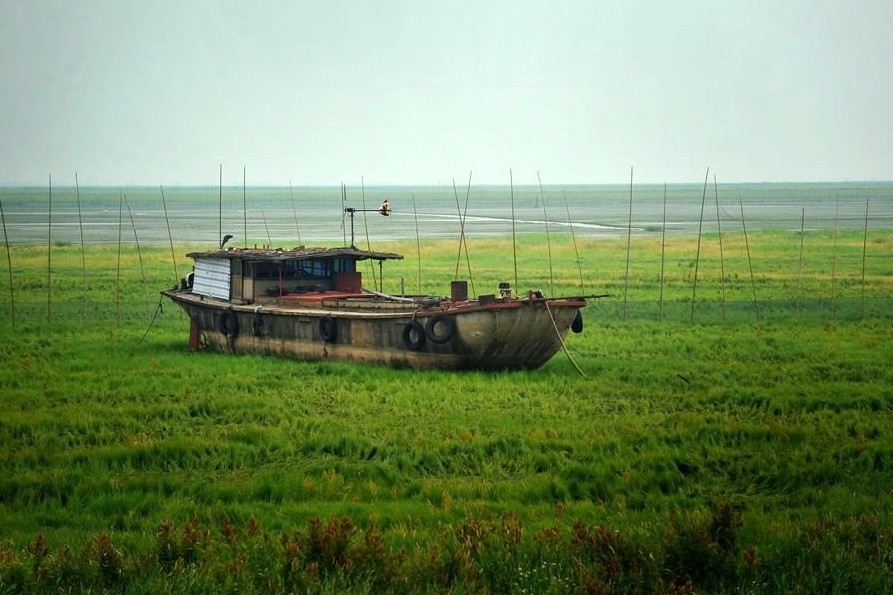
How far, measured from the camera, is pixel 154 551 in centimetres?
949

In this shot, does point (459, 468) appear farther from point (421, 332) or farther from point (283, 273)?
point (283, 273)

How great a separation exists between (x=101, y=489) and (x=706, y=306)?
2053cm

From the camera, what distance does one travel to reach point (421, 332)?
1909cm

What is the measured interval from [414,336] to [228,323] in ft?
18.1

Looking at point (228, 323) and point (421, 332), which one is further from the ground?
point (421, 332)

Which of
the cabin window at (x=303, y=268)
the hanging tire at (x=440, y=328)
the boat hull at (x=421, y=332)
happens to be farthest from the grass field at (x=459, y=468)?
the cabin window at (x=303, y=268)

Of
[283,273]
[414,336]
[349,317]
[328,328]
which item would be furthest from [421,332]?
[283,273]

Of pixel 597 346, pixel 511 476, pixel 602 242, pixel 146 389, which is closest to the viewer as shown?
pixel 511 476

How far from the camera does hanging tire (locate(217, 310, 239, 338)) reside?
2288cm

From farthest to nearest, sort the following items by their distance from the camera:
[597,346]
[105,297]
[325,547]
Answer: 1. [105,297]
2. [597,346]
3. [325,547]

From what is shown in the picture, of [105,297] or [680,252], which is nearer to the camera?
[105,297]

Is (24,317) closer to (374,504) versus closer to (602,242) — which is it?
(374,504)

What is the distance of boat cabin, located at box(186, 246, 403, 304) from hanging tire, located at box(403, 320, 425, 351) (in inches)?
139

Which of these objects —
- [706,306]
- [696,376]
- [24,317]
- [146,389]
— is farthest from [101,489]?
[706,306]
